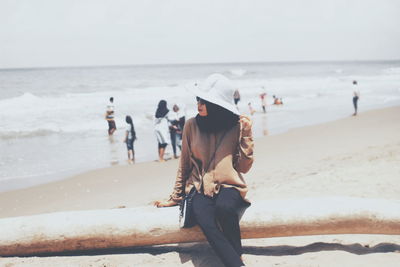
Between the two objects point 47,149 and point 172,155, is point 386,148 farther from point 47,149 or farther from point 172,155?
point 47,149

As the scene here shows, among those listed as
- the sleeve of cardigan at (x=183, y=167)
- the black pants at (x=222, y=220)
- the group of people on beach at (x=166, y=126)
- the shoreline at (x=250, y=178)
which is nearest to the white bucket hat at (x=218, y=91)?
the sleeve of cardigan at (x=183, y=167)

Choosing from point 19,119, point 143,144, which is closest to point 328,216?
point 143,144

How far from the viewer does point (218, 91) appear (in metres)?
3.49

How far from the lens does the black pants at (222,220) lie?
333 centimetres

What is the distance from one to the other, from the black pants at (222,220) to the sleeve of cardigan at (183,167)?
0.92 ft

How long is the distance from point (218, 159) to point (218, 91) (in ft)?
1.96

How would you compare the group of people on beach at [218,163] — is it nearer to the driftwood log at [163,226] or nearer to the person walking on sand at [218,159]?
the person walking on sand at [218,159]

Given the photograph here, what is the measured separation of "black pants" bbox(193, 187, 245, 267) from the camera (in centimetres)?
333

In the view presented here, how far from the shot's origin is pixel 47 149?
12.3 meters

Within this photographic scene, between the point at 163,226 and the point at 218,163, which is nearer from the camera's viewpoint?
the point at 218,163

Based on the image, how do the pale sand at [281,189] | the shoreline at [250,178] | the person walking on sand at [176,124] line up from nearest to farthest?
the pale sand at [281,189] < the shoreline at [250,178] < the person walking on sand at [176,124]

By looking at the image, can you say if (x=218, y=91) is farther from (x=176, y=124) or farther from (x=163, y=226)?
(x=176, y=124)

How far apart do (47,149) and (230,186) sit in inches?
393

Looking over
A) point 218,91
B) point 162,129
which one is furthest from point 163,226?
point 162,129
